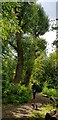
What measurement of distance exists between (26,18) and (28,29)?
0.81 feet

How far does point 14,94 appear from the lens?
3506mm

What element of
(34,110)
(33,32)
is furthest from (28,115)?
(33,32)

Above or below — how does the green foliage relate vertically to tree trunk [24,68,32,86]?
below

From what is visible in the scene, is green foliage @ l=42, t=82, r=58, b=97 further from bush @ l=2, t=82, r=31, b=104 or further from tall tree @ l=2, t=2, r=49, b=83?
tall tree @ l=2, t=2, r=49, b=83

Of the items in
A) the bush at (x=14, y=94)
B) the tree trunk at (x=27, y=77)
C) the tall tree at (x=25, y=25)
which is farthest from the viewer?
the tree trunk at (x=27, y=77)

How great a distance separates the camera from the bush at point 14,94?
3290 millimetres

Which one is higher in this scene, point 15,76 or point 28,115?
point 15,76

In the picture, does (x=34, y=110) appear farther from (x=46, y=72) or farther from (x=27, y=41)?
(x=46, y=72)

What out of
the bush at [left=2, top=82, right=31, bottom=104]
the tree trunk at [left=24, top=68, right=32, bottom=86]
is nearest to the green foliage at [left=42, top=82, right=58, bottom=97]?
the tree trunk at [left=24, top=68, right=32, bottom=86]

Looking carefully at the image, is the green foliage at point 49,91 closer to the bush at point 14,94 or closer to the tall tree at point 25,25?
Answer: the bush at point 14,94

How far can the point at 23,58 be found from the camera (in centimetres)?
402

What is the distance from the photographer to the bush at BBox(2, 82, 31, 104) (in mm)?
3290

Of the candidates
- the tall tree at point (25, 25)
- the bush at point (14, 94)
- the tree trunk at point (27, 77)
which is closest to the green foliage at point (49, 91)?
the tree trunk at point (27, 77)

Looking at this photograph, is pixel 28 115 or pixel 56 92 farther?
pixel 56 92
